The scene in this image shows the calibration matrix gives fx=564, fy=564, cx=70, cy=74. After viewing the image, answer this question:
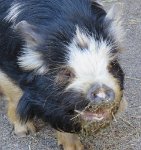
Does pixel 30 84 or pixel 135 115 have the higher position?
pixel 30 84

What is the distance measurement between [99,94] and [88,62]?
0.61 feet

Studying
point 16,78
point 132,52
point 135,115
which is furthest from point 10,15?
point 132,52

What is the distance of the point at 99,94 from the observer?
113 inches

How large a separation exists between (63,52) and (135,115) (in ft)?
3.62

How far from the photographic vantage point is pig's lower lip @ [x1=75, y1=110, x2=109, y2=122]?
3027 millimetres

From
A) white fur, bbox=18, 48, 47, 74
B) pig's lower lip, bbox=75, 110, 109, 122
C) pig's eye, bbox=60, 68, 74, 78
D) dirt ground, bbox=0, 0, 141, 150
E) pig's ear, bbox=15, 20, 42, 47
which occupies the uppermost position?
pig's ear, bbox=15, 20, 42, 47

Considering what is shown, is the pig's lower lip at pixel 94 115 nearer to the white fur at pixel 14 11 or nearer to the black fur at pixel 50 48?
the black fur at pixel 50 48

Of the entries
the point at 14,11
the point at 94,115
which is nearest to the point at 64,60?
the point at 94,115

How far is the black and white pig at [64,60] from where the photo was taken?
2.95m

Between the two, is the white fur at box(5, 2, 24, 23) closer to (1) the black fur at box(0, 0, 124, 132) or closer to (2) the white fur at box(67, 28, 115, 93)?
(1) the black fur at box(0, 0, 124, 132)

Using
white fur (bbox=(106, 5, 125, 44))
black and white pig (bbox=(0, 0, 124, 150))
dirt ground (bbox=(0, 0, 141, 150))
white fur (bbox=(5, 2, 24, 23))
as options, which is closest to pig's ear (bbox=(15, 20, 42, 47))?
black and white pig (bbox=(0, 0, 124, 150))

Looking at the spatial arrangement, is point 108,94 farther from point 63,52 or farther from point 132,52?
point 132,52

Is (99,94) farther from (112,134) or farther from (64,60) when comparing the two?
(112,134)

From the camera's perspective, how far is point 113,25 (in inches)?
124
